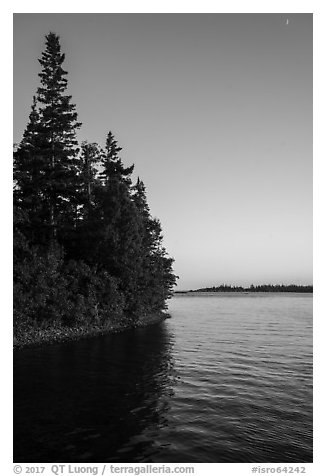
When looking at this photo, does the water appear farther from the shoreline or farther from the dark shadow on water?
the shoreline

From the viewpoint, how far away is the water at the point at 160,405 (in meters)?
8.79

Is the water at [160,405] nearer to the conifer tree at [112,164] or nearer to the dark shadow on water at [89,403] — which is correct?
the dark shadow on water at [89,403]

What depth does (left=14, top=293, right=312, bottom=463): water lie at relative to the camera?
8.79 m

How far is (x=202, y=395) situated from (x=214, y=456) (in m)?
5.48

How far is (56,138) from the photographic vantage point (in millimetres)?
34562

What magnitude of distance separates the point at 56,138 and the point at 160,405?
30.4 meters

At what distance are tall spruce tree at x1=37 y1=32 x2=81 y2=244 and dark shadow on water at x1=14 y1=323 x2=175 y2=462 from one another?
1663 cm

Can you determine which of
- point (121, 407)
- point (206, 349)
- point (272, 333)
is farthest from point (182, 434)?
point (272, 333)

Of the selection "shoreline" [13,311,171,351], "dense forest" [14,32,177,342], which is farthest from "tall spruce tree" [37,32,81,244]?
"shoreline" [13,311,171,351]

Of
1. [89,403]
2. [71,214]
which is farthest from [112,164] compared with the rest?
[89,403]

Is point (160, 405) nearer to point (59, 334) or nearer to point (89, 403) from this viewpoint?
point (89, 403)
